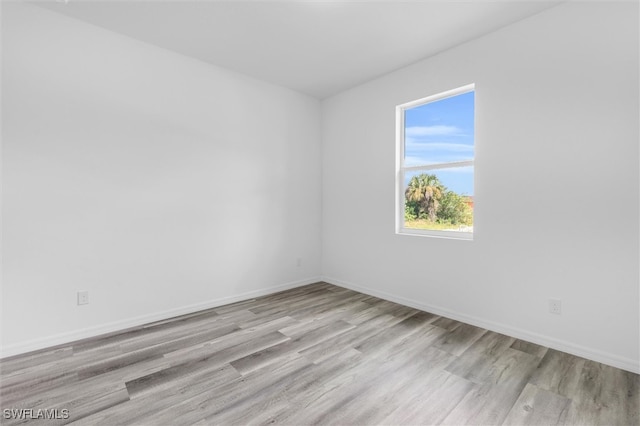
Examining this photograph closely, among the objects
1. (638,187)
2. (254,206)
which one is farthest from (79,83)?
(638,187)

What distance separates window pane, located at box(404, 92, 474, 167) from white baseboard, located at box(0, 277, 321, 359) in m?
2.54

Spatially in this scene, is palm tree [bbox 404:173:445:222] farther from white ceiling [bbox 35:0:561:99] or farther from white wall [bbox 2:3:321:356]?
white wall [bbox 2:3:321:356]

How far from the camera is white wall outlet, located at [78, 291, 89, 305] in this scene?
2518mm

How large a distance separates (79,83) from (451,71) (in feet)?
11.3

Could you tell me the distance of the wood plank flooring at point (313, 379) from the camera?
5.28ft

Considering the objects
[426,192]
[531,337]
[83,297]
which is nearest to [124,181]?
[83,297]

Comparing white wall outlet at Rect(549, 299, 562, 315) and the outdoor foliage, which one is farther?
the outdoor foliage

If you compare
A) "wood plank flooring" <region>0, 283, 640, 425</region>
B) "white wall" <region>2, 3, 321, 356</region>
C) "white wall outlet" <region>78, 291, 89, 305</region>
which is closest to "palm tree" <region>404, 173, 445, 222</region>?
"wood plank flooring" <region>0, 283, 640, 425</region>

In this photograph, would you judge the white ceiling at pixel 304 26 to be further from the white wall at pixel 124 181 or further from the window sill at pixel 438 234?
the window sill at pixel 438 234

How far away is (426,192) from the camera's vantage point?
3320 mm

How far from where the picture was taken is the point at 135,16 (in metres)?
2.44

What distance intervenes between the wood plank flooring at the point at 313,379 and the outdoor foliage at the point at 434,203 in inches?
42.4

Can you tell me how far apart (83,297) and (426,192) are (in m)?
3.51

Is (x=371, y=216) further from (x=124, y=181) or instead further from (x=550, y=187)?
(x=124, y=181)
